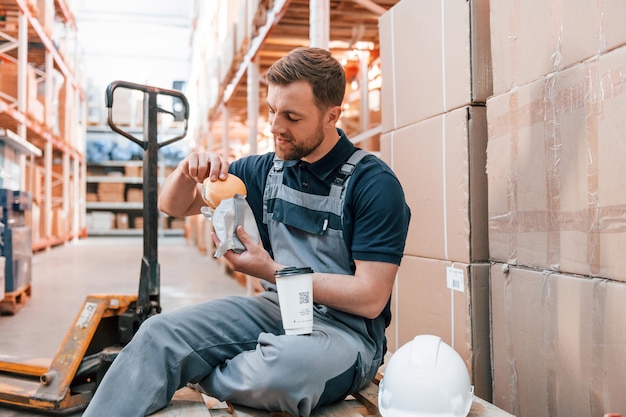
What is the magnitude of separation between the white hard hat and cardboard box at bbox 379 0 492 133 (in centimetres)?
118

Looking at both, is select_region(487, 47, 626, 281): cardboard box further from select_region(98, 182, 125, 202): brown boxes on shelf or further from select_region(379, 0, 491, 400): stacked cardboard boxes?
select_region(98, 182, 125, 202): brown boxes on shelf

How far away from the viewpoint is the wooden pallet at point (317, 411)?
1.80m

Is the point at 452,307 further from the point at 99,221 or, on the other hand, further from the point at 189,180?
the point at 99,221

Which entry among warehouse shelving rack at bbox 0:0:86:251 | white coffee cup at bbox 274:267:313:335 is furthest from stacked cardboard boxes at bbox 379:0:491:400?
warehouse shelving rack at bbox 0:0:86:251

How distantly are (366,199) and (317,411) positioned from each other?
2.32 ft

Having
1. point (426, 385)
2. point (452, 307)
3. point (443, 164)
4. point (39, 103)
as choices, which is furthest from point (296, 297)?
point (39, 103)

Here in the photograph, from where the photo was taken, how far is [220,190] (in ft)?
6.43

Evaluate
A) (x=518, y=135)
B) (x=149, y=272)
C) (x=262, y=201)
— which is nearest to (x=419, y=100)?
(x=518, y=135)

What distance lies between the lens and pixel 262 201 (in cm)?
234

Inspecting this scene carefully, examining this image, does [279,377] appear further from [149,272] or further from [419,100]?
[419,100]

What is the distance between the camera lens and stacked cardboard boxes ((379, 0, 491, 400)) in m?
2.47

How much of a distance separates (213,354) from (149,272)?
0.96 m

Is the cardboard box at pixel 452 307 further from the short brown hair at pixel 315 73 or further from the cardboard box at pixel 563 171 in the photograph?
the short brown hair at pixel 315 73

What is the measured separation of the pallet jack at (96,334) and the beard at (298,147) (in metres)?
0.97
